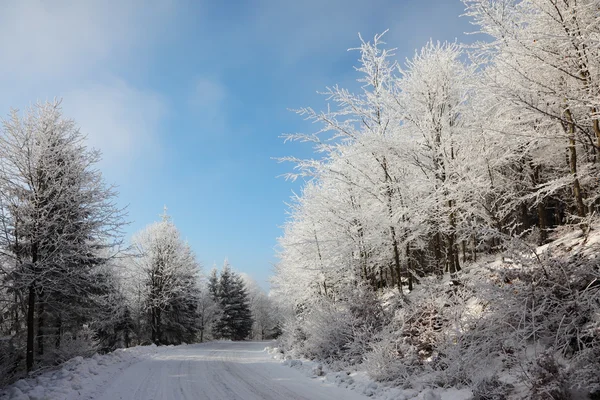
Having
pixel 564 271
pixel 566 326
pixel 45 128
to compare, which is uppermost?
pixel 45 128

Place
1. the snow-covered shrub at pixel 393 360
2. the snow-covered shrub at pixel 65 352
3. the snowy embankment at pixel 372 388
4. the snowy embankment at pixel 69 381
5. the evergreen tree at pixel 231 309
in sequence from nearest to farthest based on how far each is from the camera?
the snowy embankment at pixel 372 388 < the snow-covered shrub at pixel 393 360 < the snowy embankment at pixel 69 381 < the snow-covered shrub at pixel 65 352 < the evergreen tree at pixel 231 309

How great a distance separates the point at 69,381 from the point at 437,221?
34.6ft

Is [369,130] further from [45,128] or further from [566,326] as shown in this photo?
[45,128]

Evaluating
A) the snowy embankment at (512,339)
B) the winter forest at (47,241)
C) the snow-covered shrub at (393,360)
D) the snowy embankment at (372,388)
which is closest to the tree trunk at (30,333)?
the winter forest at (47,241)

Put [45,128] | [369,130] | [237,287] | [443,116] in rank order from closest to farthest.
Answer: [443,116]
[369,130]
[45,128]
[237,287]

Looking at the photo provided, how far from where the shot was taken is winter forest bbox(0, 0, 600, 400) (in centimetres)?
543

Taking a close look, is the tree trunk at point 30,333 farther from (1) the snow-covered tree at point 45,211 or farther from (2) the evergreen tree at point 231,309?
(2) the evergreen tree at point 231,309

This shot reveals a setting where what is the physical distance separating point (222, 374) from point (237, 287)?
34784mm

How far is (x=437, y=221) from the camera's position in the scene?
10414 millimetres

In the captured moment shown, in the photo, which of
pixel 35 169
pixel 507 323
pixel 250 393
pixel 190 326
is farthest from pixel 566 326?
pixel 190 326

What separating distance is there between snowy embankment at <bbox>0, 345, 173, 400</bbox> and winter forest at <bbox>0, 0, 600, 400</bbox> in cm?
78

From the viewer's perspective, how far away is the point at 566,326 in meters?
4.95

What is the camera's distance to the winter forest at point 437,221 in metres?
5.43

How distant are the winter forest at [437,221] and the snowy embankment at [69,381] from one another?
78 centimetres
